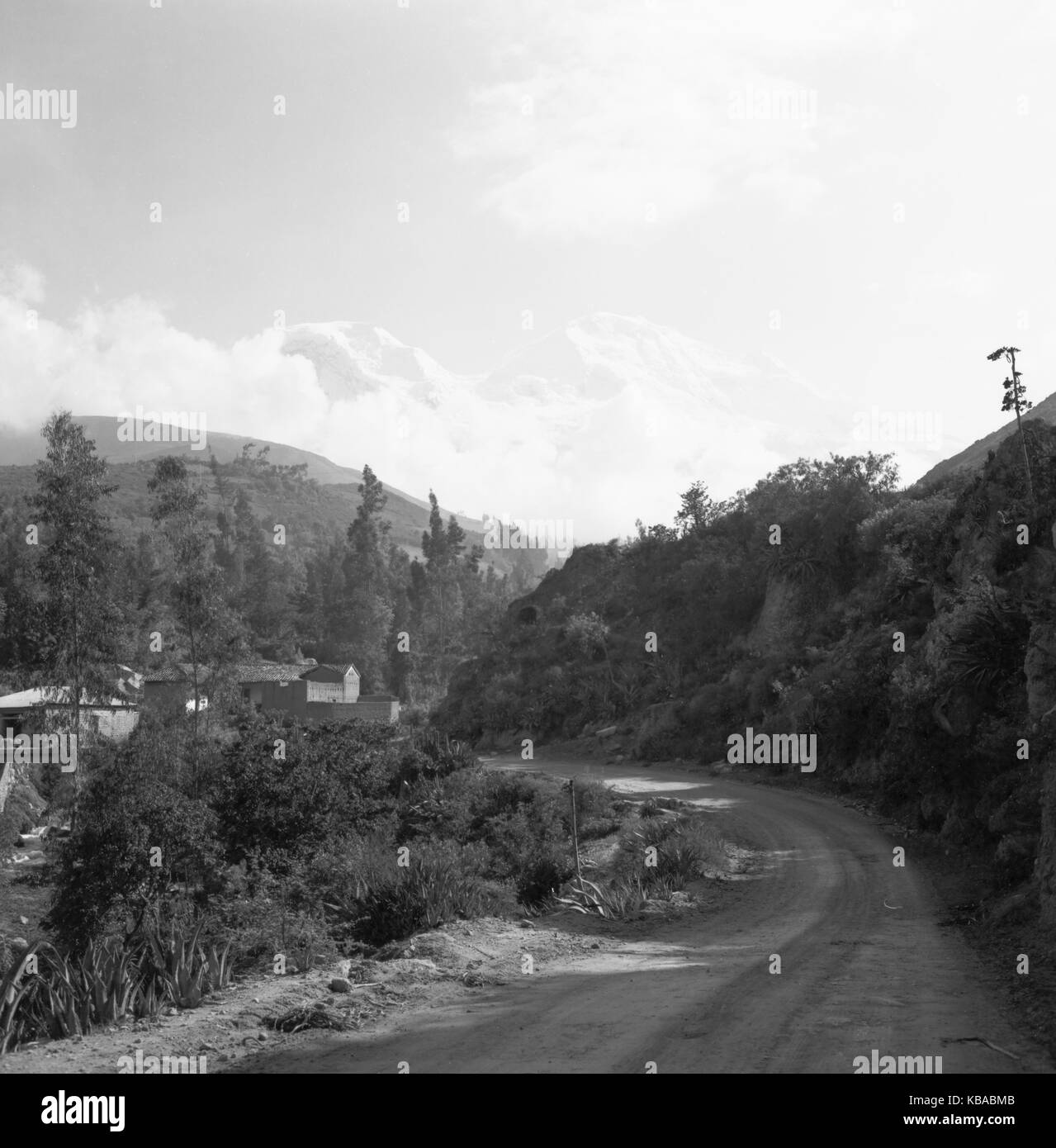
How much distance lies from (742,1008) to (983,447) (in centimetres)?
5804

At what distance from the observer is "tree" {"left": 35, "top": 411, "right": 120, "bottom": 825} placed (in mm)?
38031

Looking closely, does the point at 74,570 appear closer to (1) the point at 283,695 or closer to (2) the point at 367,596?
(1) the point at 283,695

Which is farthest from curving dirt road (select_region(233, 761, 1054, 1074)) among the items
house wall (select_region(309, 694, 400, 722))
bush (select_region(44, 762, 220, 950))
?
house wall (select_region(309, 694, 400, 722))

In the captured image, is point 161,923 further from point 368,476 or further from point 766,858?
point 368,476

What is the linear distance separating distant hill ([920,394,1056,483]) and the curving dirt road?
140ft

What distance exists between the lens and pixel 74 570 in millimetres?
38094

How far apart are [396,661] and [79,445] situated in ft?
206

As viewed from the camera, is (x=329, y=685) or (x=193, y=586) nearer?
(x=193, y=586)

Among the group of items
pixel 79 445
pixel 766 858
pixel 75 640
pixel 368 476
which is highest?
pixel 368 476

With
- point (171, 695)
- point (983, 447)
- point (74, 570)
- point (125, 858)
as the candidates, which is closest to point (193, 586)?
point (74, 570)

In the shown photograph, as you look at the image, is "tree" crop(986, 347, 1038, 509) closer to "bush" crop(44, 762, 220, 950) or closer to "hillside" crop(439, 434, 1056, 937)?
"hillside" crop(439, 434, 1056, 937)

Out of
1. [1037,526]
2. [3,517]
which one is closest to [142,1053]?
[1037,526]

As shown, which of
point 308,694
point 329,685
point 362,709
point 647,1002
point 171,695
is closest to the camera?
point 647,1002
